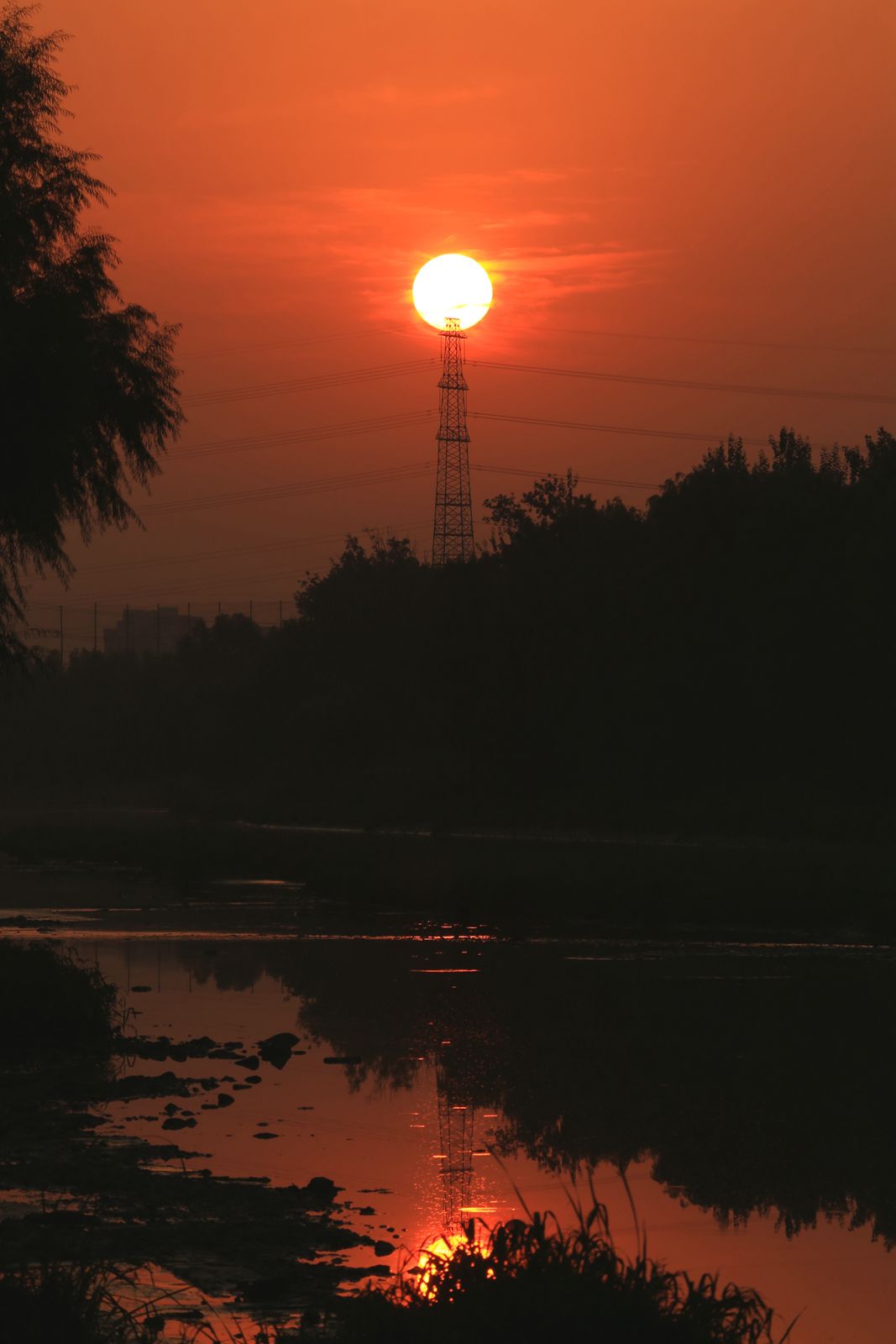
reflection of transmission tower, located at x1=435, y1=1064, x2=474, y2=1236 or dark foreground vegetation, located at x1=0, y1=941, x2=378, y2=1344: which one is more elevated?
dark foreground vegetation, located at x1=0, y1=941, x2=378, y2=1344

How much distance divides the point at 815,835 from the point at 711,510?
17.6 m

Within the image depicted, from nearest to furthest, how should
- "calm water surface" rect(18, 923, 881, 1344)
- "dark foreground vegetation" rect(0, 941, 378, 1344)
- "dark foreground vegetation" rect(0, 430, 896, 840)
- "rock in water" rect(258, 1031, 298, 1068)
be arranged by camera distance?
"dark foreground vegetation" rect(0, 941, 378, 1344) → "calm water surface" rect(18, 923, 881, 1344) → "rock in water" rect(258, 1031, 298, 1068) → "dark foreground vegetation" rect(0, 430, 896, 840)

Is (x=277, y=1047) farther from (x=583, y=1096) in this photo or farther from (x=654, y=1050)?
(x=654, y=1050)

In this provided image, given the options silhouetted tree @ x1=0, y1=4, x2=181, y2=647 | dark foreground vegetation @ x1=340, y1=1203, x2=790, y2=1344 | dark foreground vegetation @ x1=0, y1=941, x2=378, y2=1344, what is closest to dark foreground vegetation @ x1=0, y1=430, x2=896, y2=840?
silhouetted tree @ x1=0, y1=4, x2=181, y2=647

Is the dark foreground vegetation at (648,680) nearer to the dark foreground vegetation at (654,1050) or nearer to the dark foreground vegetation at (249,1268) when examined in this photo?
the dark foreground vegetation at (654,1050)

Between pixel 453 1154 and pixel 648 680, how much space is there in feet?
183

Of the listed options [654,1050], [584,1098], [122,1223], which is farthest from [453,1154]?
[654,1050]

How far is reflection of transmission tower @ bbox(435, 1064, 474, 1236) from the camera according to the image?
11.5 metres

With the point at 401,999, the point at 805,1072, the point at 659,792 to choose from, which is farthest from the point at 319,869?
the point at 805,1072

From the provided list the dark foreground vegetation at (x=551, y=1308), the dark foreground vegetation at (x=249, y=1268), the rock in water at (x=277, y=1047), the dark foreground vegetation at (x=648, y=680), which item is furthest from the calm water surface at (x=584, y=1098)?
the dark foreground vegetation at (x=648, y=680)

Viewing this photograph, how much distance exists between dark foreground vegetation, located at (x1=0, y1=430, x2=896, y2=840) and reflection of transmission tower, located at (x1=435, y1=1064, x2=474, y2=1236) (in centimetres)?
3315

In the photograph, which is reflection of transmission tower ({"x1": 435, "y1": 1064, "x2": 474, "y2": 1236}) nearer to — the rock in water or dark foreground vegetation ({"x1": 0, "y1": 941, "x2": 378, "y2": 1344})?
dark foreground vegetation ({"x1": 0, "y1": 941, "x2": 378, "y2": 1344})

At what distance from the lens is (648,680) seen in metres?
68.6

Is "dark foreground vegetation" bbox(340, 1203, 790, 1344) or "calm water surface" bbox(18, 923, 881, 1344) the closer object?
"dark foreground vegetation" bbox(340, 1203, 790, 1344)
